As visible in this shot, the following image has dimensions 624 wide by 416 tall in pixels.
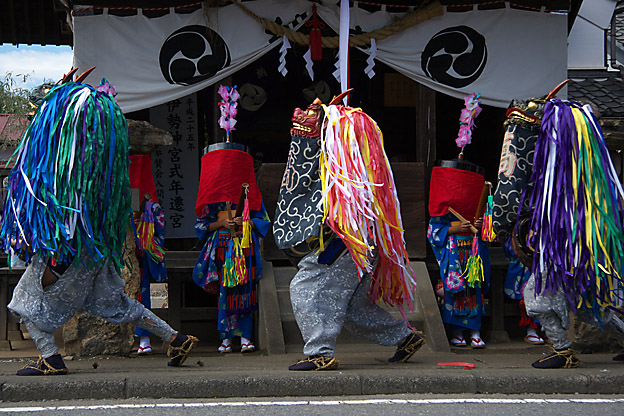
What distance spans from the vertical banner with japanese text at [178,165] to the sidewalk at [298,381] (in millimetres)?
4831

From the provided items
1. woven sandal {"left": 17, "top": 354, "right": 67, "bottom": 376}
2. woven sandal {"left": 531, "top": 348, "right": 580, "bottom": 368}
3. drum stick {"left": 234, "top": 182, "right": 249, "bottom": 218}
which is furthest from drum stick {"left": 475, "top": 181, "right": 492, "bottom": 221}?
woven sandal {"left": 17, "top": 354, "right": 67, "bottom": 376}

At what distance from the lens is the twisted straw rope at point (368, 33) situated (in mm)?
7875

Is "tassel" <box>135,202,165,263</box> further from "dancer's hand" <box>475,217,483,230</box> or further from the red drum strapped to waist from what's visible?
"dancer's hand" <box>475,217,483,230</box>

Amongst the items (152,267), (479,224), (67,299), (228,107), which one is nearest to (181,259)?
(152,267)

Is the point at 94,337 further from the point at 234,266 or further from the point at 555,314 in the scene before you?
the point at 555,314

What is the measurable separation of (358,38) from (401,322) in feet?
11.9

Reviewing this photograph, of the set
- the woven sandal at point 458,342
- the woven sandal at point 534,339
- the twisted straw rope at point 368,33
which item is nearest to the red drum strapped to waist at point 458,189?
the woven sandal at point 458,342

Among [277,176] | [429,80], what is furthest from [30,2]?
[429,80]

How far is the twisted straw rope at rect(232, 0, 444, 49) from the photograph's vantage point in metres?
7.88

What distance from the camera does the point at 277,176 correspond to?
777 cm

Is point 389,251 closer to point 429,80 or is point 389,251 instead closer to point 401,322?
point 401,322

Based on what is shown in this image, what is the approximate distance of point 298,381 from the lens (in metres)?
4.79

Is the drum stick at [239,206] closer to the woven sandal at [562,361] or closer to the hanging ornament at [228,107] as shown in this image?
the hanging ornament at [228,107]

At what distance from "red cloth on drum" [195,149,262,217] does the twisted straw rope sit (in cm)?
160
